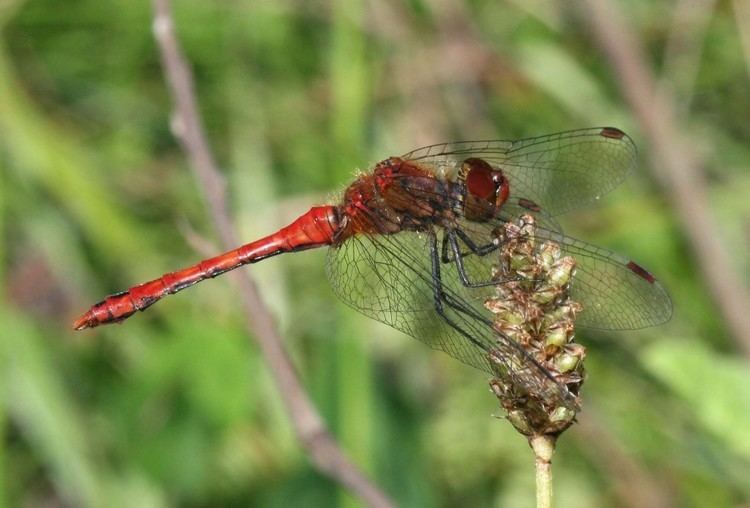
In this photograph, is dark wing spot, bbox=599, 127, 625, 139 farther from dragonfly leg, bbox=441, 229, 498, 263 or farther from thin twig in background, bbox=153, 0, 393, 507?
thin twig in background, bbox=153, 0, 393, 507

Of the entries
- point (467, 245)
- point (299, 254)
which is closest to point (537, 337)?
point (467, 245)

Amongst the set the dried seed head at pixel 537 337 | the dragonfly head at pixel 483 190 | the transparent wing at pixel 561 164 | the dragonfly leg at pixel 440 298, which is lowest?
the dried seed head at pixel 537 337

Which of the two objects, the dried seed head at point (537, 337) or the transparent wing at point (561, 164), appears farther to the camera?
the transparent wing at point (561, 164)

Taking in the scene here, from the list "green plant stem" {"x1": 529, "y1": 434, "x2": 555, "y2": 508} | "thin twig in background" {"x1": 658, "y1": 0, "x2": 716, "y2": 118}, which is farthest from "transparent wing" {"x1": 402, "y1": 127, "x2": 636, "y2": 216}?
"thin twig in background" {"x1": 658, "y1": 0, "x2": 716, "y2": 118}

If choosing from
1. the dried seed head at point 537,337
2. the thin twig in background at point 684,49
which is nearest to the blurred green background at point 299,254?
the thin twig in background at point 684,49

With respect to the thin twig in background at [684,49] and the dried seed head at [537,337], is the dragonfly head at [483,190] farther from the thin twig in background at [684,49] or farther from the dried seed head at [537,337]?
the thin twig in background at [684,49]

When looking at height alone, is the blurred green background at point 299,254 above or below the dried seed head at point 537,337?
above

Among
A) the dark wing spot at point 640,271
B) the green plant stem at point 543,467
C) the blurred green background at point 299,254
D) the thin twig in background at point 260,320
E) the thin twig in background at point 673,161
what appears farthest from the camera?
the thin twig in background at point 673,161

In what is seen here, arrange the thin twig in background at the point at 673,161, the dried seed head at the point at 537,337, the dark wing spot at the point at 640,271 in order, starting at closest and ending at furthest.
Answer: the dried seed head at the point at 537,337 < the dark wing spot at the point at 640,271 < the thin twig in background at the point at 673,161
